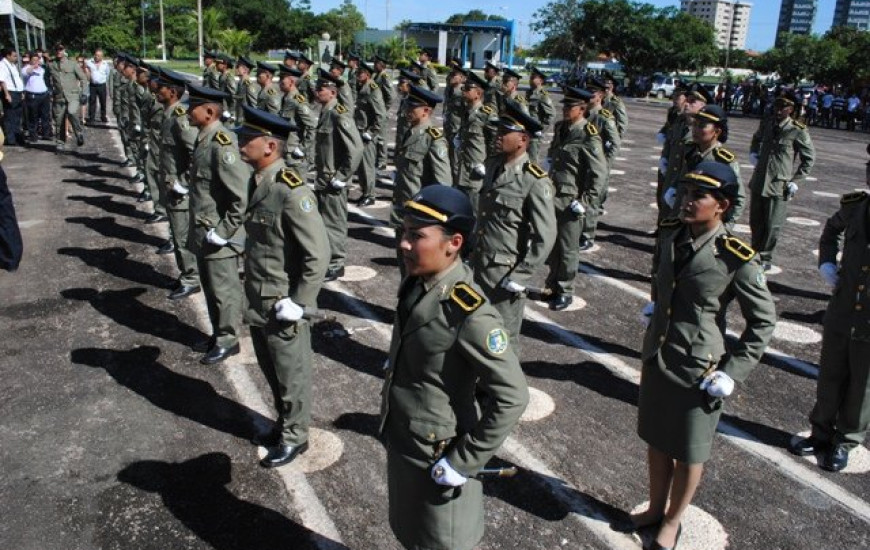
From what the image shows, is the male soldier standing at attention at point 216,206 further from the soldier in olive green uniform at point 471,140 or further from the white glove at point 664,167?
the white glove at point 664,167

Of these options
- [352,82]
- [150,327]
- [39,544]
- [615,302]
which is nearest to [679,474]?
[39,544]

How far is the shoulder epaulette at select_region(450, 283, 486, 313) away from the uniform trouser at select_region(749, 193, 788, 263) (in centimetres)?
755

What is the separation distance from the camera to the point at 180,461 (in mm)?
4719

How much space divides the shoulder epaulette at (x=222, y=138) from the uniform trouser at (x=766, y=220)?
22.0 ft

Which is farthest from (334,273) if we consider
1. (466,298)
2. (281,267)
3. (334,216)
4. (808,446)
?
(466,298)

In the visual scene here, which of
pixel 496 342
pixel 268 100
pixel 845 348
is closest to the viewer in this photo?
pixel 496 342

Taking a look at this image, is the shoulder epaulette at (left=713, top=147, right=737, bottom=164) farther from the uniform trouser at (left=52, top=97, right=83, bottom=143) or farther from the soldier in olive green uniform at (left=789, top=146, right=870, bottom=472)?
the uniform trouser at (left=52, top=97, right=83, bottom=143)

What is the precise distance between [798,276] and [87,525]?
29.1 ft

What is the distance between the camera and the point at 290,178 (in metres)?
4.53

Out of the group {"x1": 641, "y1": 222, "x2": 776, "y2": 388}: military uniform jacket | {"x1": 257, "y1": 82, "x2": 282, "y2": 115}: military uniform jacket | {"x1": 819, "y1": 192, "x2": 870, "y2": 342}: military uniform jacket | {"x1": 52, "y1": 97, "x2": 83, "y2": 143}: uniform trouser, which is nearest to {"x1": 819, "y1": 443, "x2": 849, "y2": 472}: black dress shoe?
{"x1": 819, "y1": 192, "x2": 870, "y2": 342}: military uniform jacket

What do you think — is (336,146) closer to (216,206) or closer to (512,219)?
(216,206)

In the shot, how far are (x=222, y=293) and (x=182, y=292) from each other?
190 cm

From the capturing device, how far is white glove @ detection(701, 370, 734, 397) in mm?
3441

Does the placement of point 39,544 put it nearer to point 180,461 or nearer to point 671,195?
point 180,461
